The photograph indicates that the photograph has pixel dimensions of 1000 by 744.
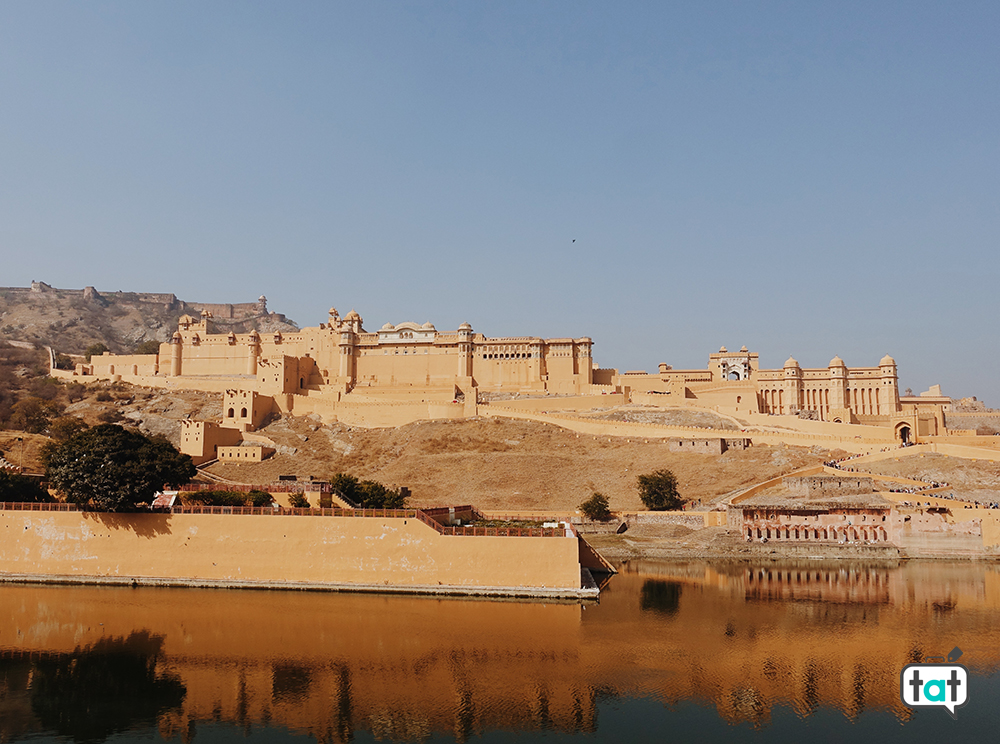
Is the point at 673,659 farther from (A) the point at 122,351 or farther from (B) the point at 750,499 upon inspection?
(A) the point at 122,351

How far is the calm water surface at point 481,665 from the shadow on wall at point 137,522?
2.61 meters

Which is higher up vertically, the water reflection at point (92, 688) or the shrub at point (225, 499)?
the shrub at point (225, 499)

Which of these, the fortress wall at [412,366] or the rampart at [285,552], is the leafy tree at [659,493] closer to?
the rampart at [285,552]

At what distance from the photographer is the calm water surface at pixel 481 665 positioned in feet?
57.5

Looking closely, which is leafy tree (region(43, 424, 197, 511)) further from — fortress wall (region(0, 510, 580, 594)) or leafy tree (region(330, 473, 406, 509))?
leafy tree (region(330, 473, 406, 509))

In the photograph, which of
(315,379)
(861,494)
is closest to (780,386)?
(861,494)

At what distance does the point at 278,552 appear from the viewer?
3045 cm

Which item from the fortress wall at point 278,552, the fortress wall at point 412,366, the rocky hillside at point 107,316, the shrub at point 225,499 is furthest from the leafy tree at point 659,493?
the rocky hillside at point 107,316

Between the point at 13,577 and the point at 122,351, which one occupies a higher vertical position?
the point at 122,351

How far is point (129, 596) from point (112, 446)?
23.1ft

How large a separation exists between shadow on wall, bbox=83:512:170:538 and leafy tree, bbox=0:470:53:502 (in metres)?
5.20

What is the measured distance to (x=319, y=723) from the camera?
1758cm
